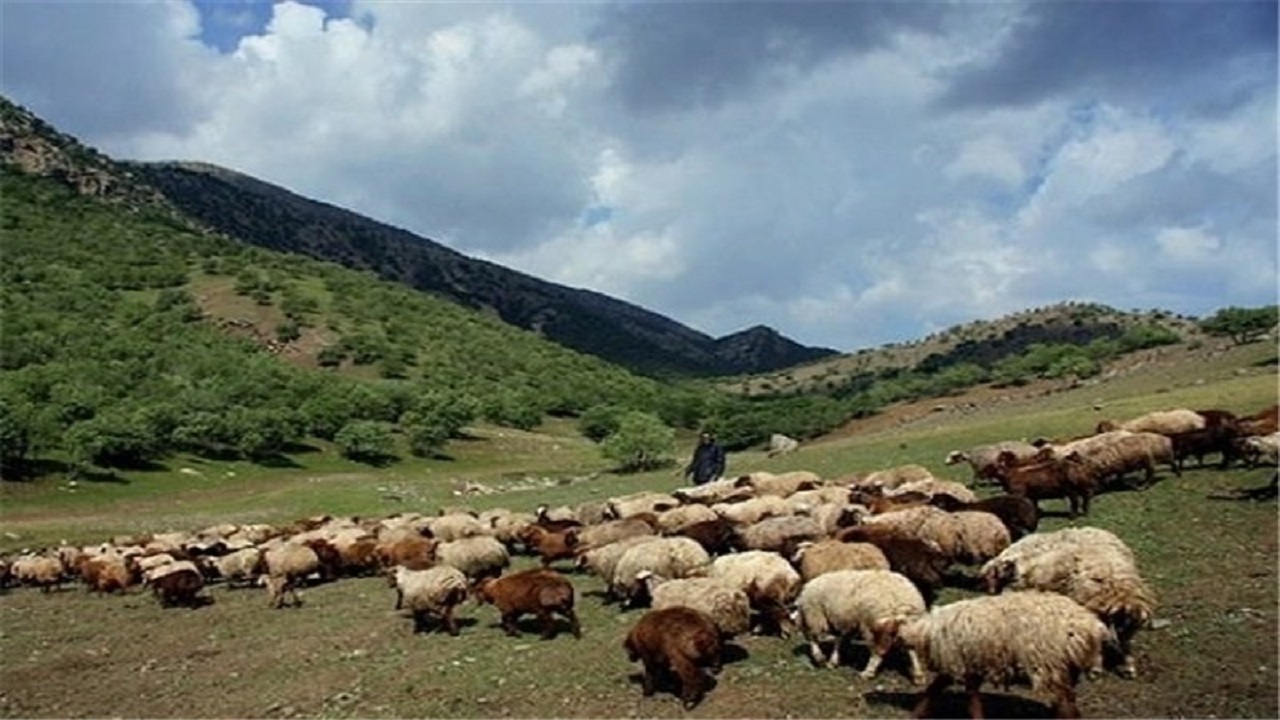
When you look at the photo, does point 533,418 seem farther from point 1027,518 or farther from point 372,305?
point 1027,518

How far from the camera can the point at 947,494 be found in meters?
20.5

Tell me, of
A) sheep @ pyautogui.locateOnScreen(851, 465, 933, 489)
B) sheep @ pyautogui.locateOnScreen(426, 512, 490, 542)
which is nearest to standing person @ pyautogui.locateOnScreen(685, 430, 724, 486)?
sheep @ pyautogui.locateOnScreen(851, 465, 933, 489)

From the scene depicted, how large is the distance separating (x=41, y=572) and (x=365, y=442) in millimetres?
44001

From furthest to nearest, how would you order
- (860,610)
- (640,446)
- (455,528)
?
(640,446) < (455,528) < (860,610)

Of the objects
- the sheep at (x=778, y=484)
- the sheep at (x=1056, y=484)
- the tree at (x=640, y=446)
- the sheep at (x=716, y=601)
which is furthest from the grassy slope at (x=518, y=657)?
the tree at (x=640, y=446)

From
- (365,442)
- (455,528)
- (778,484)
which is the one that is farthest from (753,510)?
(365,442)

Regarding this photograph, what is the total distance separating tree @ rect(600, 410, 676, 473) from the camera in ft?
212

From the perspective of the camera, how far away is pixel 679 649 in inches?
481

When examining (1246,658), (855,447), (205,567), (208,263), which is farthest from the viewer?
(208,263)

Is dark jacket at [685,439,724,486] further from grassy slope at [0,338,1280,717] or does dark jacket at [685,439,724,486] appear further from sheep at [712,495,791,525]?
sheep at [712,495,791,525]

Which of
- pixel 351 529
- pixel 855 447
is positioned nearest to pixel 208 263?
pixel 855 447

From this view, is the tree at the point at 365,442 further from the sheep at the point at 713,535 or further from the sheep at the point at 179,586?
the sheep at the point at 713,535

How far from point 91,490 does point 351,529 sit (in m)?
31.7

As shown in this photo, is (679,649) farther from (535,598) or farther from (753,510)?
(753,510)
